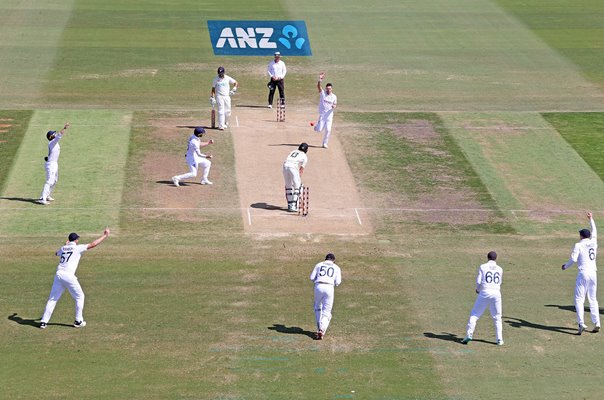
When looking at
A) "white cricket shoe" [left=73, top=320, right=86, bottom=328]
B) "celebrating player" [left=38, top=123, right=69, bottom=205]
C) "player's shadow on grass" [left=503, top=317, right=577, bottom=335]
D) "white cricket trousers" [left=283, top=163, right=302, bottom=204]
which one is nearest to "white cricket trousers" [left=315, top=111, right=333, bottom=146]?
"white cricket trousers" [left=283, top=163, right=302, bottom=204]

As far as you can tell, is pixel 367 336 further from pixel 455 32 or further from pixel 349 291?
pixel 455 32

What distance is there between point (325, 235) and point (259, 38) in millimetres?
23229

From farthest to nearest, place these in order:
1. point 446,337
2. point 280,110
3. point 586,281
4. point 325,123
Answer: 1. point 280,110
2. point 325,123
3. point 586,281
4. point 446,337

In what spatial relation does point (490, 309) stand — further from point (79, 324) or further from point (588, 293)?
point (79, 324)

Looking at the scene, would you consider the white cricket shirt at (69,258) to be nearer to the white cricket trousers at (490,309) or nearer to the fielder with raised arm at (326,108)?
the white cricket trousers at (490,309)

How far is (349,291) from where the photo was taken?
98.9 feet

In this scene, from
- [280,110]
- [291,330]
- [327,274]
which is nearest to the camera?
[327,274]

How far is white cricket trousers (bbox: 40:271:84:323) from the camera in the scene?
2691 cm

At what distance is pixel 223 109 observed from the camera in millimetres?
42594

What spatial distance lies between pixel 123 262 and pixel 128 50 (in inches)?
951

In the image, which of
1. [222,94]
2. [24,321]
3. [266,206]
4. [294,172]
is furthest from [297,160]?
[24,321]

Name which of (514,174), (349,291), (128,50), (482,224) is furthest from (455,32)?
(349,291)

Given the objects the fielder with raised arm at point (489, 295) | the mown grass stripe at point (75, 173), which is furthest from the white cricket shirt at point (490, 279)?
the mown grass stripe at point (75, 173)

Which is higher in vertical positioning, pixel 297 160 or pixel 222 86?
pixel 222 86
